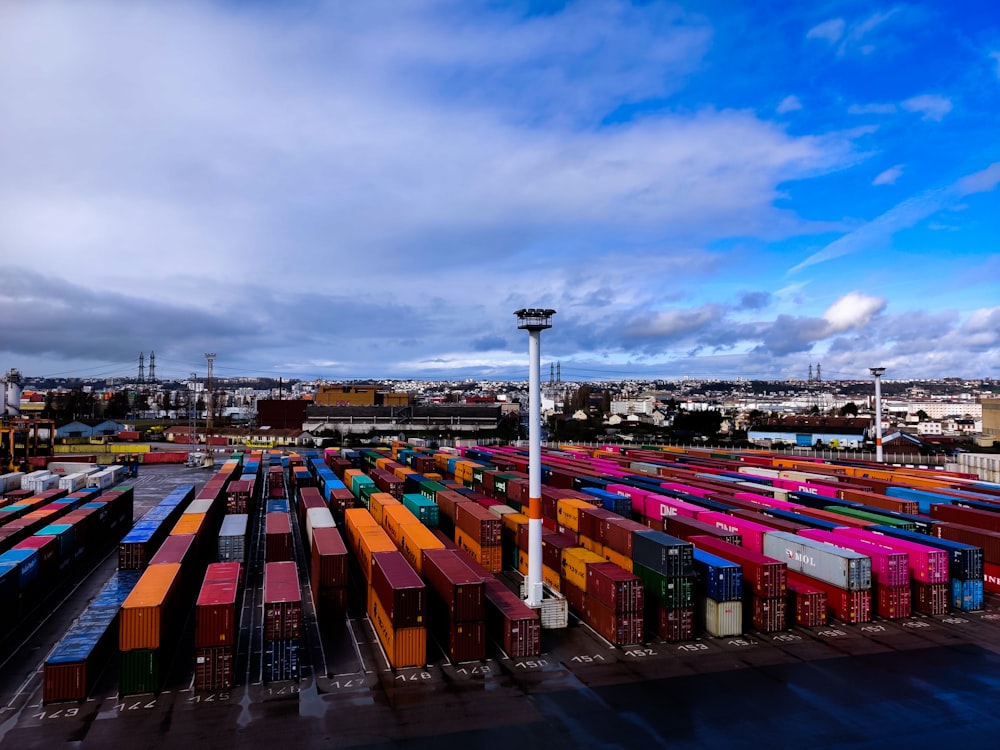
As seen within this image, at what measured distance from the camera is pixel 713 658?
23.7m

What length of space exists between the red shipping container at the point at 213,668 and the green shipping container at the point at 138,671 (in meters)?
1.36

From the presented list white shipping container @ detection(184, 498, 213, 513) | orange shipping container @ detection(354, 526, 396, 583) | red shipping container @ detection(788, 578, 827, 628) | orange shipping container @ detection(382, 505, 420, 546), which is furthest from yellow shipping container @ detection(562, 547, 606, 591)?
white shipping container @ detection(184, 498, 213, 513)

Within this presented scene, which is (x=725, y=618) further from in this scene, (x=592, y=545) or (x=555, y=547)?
(x=555, y=547)

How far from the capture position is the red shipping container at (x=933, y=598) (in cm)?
2820

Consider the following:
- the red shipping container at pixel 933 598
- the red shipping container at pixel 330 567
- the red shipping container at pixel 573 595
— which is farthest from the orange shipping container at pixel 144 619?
the red shipping container at pixel 933 598

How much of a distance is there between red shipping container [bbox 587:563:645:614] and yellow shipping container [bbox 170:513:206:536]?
21.7m

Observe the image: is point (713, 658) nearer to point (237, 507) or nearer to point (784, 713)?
point (784, 713)

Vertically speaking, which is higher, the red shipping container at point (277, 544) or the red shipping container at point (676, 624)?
the red shipping container at point (277, 544)

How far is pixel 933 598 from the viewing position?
28.2m

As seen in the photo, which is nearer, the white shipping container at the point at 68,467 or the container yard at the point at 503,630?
the container yard at the point at 503,630

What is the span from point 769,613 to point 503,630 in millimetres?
11476

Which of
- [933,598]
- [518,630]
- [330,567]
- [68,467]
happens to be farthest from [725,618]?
[68,467]

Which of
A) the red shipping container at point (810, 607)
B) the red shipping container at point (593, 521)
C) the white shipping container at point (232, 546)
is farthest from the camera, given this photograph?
the white shipping container at point (232, 546)

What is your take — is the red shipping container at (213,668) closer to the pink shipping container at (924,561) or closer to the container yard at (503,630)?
the container yard at (503,630)
